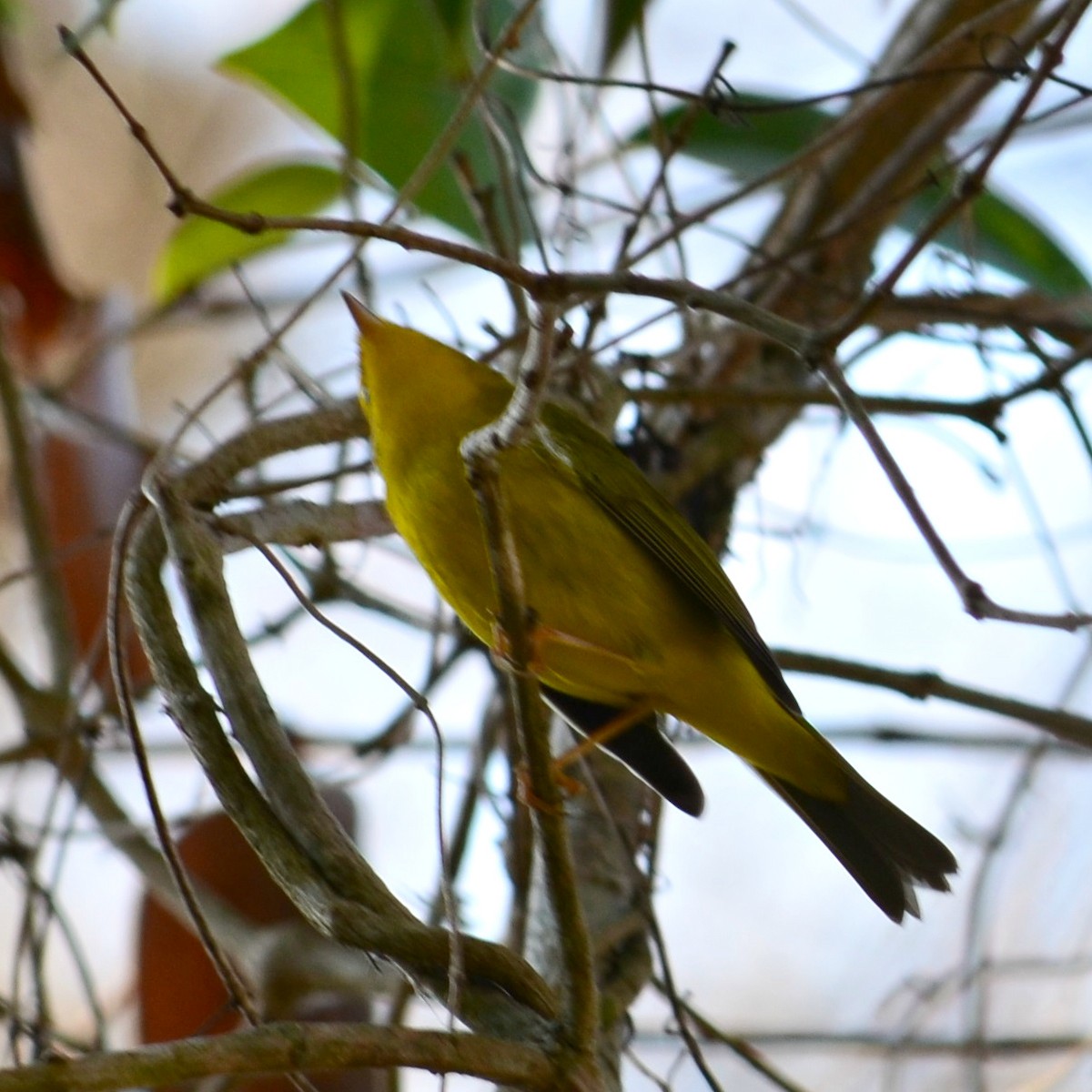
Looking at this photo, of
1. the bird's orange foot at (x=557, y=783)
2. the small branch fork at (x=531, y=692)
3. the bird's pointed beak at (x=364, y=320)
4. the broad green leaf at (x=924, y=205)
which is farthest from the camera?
the broad green leaf at (x=924, y=205)

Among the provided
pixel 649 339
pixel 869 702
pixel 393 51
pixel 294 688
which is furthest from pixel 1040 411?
pixel 294 688

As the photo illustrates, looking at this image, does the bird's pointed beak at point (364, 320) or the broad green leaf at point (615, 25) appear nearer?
the bird's pointed beak at point (364, 320)

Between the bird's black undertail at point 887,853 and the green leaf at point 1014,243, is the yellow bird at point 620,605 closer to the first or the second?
the bird's black undertail at point 887,853

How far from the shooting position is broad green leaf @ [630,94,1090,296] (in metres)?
2.71

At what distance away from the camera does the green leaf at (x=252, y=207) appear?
9.63 feet

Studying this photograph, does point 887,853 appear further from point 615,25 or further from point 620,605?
point 615,25

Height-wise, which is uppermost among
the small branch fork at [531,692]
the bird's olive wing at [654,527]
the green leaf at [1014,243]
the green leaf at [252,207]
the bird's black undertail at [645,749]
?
the green leaf at [252,207]

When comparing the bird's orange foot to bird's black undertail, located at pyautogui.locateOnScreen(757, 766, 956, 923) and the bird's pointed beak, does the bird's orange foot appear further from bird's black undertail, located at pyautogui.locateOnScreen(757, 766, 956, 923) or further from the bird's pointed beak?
the bird's pointed beak

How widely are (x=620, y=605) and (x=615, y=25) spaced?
130cm

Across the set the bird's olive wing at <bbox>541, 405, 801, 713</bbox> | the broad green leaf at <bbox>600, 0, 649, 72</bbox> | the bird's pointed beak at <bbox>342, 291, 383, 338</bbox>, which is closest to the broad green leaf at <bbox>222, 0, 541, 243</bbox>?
the broad green leaf at <bbox>600, 0, 649, 72</bbox>

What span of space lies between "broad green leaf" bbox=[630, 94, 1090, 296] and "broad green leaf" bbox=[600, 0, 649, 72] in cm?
17

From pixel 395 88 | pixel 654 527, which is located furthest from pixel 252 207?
pixel 654 527

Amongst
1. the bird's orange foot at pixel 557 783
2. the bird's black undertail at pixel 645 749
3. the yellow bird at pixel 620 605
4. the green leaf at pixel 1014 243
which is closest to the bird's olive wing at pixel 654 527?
the yellow bird at pixel 620 605

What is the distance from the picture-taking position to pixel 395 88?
→ 2656 mm
